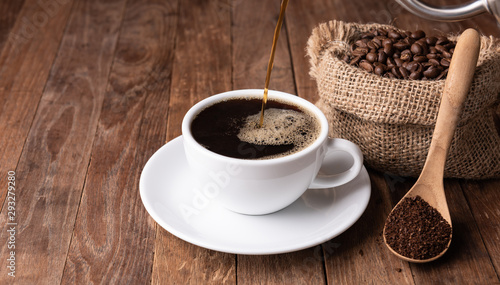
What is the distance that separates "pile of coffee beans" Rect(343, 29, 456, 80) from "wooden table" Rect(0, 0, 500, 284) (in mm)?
242

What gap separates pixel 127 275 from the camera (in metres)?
0.95

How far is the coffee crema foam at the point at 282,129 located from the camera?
1.00 metres

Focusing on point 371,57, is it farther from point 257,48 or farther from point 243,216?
point 257,48

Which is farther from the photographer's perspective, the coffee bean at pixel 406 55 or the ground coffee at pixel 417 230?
the coffee bean at pixel 406 55

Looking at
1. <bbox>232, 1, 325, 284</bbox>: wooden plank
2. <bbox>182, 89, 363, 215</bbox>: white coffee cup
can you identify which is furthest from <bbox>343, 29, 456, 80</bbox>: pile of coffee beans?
<bbox>232, 1, 325, 284</bbox>: wooden plank

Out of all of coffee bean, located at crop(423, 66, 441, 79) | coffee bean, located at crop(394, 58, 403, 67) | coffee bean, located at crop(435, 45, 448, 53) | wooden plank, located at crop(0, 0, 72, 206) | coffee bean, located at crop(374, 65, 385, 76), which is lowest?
wooden plank, located at crop(0, 0, 72, 206)

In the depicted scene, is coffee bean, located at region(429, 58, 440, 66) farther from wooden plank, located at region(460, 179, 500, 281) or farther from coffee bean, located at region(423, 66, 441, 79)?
wooden plank, located at region(460, 179, 500, 281)

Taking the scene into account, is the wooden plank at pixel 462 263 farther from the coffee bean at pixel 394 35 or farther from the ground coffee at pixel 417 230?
the coffee bean at pixel 394 35

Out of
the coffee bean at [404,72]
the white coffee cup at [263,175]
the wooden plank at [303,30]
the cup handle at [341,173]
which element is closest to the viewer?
the white coffee cup at [263,175]

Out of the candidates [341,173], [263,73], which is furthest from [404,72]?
[263,73]

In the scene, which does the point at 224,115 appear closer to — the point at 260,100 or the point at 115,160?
the point at 260,100

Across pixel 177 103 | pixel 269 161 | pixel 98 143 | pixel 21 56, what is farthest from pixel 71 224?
pixel 21 56

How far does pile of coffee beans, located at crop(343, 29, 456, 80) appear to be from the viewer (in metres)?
1.14

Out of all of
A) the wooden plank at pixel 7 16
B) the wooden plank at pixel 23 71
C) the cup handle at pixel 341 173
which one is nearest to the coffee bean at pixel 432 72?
the cup handle at pixel 341 173
